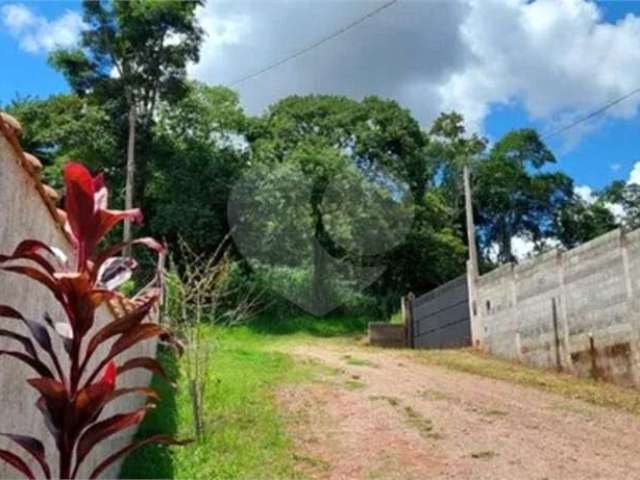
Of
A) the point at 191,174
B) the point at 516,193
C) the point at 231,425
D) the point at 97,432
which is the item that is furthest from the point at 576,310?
the point at 516,193

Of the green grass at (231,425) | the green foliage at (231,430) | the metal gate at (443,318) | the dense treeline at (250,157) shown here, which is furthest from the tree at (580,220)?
the green foliage at (231,430)

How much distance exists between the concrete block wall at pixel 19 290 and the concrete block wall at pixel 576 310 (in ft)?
26.9

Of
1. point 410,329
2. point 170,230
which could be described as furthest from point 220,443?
point 170,230

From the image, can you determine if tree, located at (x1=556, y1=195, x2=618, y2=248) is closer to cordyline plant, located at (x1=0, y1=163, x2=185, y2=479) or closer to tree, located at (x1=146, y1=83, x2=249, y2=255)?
tree, located at (x1=146, y1=83, x2=249, y2=255)

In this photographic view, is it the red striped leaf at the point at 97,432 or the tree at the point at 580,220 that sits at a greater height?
the tree at the point at 580,220

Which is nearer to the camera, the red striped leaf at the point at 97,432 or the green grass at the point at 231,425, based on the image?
the red striped leaf at the point at 97,432

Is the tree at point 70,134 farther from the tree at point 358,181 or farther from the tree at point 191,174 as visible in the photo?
the tree at point 358,181

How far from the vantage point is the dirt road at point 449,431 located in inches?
235

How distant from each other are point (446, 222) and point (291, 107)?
6.01m

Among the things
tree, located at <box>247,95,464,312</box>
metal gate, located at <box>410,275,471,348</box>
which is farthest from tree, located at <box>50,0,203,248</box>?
metal gate, located at <box>410,275,471,348</box>

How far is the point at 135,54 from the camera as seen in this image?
Answer: 2050 centimetres

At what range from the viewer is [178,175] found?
805 inches

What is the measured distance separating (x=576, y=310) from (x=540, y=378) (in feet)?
3.48

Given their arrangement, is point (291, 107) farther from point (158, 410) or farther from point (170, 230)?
point (158, 410)
